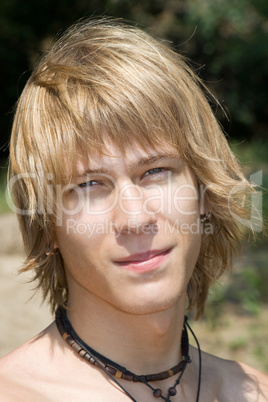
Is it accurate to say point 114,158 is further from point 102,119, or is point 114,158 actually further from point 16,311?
point 16,311

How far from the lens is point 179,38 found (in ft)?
39.8

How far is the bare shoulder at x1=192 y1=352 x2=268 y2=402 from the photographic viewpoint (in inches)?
90.1

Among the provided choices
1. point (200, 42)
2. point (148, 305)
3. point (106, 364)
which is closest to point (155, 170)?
point (148, 305)

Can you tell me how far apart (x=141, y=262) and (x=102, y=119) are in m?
0.46

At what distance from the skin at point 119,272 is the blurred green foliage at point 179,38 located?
30.0 ft

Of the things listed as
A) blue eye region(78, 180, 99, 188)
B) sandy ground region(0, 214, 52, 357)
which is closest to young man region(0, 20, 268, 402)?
blue eye region(78, 180, 99, 188)

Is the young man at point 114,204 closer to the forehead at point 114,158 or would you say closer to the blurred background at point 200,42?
the forehead at point 114,158

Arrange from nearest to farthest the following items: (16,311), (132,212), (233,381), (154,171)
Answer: (132,212) → (154,171) → (233,381) → (16,311)

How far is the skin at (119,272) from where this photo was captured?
186 cm

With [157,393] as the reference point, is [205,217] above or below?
above

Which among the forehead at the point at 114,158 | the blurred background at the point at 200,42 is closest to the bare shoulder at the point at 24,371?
the forehead at the point at 114,158

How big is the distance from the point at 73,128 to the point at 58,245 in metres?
0.42

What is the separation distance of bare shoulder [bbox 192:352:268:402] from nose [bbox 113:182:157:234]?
767 mm

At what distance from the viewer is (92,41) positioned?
2.11m
